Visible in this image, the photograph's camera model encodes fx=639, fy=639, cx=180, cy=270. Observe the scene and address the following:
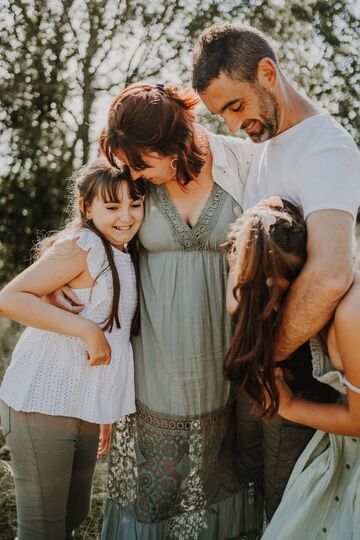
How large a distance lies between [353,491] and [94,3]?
18.8ft

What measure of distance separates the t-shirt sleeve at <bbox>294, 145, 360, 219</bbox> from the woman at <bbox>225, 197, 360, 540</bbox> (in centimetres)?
8

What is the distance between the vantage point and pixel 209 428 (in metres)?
2.48

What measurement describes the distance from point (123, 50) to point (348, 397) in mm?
5555

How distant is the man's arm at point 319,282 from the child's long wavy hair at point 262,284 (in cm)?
4

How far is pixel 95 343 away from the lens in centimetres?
214

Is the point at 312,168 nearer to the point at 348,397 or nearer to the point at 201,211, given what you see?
the point at 201,211

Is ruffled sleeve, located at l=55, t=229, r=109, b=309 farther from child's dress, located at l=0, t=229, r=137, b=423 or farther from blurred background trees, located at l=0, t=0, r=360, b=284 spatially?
blurred background trees, located at l=0, t=0, r=360, b=284

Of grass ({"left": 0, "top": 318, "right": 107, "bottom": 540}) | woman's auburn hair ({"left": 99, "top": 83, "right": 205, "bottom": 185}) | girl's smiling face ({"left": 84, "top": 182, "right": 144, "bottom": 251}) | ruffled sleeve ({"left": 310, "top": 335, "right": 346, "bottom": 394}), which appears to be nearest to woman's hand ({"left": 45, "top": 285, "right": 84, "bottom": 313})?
girl's smiling face ({"left": 84, "top": 182, "right": 144, "bottom": 251})

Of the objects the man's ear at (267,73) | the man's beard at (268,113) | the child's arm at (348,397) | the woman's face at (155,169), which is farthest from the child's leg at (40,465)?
the man's ear at (267,73)

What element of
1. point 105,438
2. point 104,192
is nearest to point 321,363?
point 104,192

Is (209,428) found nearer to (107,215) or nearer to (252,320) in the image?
(252,320)

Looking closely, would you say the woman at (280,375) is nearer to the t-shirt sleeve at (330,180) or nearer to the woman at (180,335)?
the t-shirt sleeve at (330,180)

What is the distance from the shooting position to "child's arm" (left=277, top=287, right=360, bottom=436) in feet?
5.77

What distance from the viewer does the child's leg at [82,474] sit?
7.63ft
